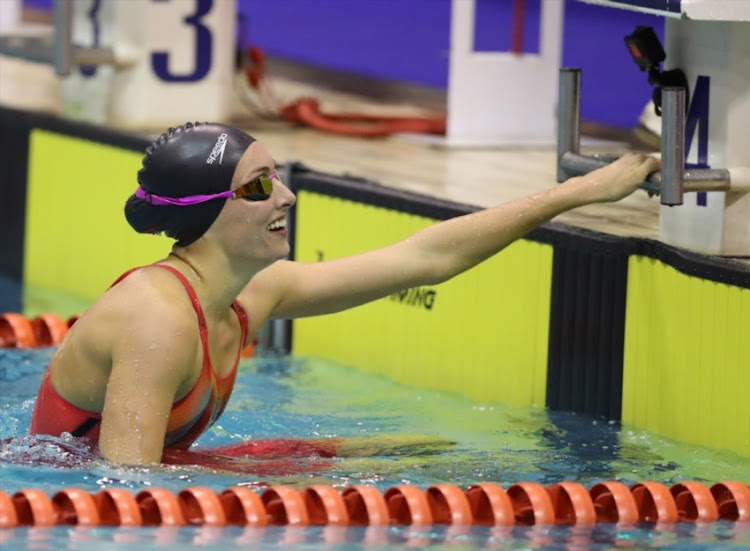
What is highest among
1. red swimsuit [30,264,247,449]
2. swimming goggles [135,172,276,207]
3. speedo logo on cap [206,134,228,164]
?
speedo logo on cap [206,134,228,164]

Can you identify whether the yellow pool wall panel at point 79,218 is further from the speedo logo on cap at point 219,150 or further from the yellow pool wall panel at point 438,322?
the speedo logo on cap at point 219,150

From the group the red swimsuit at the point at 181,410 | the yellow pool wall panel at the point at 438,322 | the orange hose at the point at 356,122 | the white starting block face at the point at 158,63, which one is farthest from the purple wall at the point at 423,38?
the red swimsuit at the point at 181,410

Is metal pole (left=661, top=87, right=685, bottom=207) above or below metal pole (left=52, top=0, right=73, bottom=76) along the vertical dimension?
below

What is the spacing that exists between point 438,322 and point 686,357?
120 centimetres

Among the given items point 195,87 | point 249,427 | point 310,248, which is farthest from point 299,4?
point 249,427

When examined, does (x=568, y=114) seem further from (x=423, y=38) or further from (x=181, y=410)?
(x=423, y=38)

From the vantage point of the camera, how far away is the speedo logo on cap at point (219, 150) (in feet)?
11.0

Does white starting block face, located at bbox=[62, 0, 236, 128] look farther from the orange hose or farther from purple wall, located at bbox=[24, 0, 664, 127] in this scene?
purple wall, located at bbox=[24, 0, 664, 127]

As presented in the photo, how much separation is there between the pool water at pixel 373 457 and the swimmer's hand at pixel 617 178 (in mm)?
704

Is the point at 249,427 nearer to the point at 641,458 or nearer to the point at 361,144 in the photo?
the point at 641,458

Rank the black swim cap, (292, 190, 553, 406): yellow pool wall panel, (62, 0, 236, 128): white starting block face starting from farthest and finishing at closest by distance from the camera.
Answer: (62, 0, 236, 128): white starting block face < (292, 190, 553, 406): yellow pool wall panel < the black swim cap

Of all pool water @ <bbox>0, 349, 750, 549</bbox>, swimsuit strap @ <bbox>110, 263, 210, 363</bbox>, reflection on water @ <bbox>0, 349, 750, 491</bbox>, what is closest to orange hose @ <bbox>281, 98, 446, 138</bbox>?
pool water @ <bbox>0, 349, 750, 549</bbox>

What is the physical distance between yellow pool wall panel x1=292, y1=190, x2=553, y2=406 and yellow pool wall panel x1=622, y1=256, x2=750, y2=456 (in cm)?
40

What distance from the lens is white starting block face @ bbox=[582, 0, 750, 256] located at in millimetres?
4227
